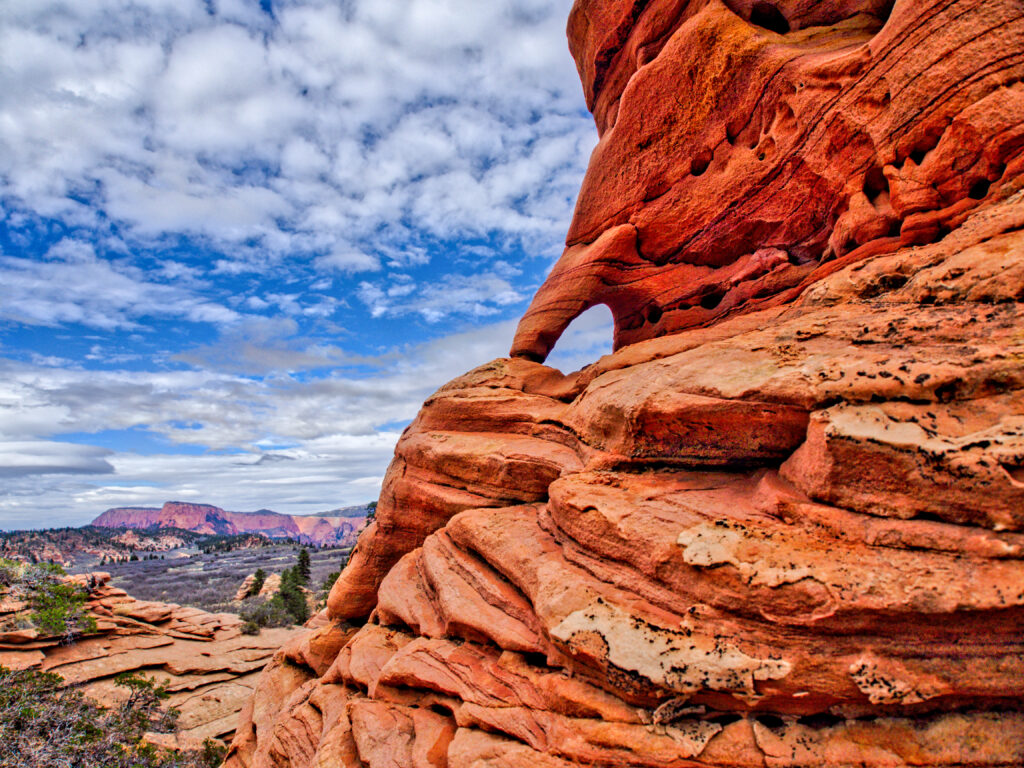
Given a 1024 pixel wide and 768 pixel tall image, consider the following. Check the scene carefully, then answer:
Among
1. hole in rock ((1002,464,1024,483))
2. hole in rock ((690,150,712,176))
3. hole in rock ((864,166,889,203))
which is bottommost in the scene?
hole in rock ((1002,464,1024,483))

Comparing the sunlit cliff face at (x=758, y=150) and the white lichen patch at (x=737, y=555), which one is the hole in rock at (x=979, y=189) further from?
the white lichen patch at (x=737, y=555)

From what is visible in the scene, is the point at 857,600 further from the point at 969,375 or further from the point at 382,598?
the point at 382,598

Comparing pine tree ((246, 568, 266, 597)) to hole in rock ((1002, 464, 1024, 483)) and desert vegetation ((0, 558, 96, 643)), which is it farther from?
hole in rock ((1002, 464, 1024, 483))

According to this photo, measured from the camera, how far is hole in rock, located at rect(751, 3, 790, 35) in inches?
516

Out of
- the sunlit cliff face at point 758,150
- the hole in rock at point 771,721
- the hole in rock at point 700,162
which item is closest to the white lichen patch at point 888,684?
the hole in rock at point 771,721

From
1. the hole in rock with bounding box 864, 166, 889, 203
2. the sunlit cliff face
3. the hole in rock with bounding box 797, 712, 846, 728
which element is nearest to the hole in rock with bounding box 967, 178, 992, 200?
the sunlit cliff face

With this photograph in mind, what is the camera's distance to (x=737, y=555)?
233 inches

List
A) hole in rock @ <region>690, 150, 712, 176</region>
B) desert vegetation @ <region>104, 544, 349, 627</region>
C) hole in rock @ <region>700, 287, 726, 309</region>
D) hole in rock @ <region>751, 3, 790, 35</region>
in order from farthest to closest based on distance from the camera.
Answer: desert vegetation @ <region>104, 544, 349, 627</region> < hole in rock @ <region>700, 287, 726, 309</region> < hole in rock @ <region>690, 150, 712, 176</region> < hole in rock @ <region>751, 3, 790, 35</region>

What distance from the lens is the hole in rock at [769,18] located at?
43.0 ft

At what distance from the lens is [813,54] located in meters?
10.9

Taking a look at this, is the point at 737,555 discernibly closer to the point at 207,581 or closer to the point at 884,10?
the point at 884,10

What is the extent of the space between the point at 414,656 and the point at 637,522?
539 centimetres

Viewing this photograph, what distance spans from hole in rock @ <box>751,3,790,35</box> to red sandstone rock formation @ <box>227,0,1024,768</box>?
0.07 metres

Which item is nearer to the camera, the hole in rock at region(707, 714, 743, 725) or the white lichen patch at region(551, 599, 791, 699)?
the white lichen patch at region(551, 599, 791, 699)
